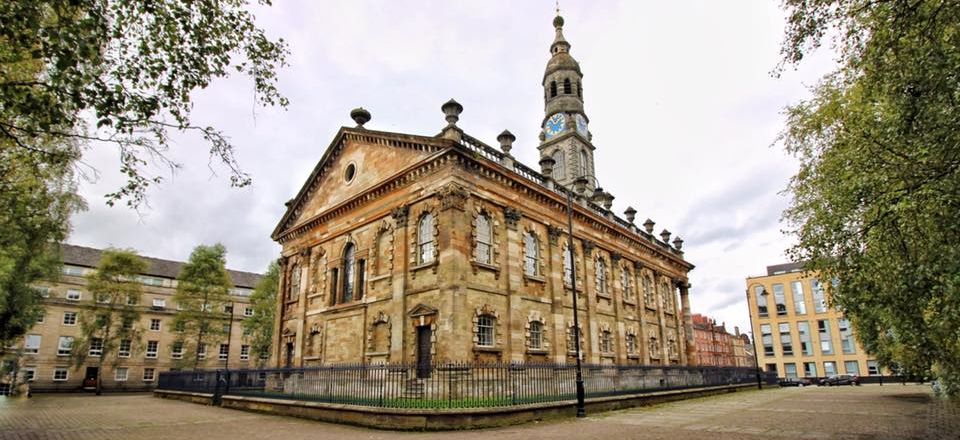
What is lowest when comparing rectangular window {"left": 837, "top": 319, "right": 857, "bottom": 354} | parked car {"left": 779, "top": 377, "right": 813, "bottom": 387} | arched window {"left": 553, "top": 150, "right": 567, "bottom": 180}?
parked car {"left": 779, "top": 377, "right": 813, "bottom": 387}

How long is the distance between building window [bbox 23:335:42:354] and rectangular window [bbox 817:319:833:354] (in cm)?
8181

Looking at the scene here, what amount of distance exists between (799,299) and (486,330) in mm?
59268

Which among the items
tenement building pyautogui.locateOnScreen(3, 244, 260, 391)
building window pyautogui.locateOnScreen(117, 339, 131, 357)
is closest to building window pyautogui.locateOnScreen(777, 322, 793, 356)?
tenement building pyautogui.locateOnScreen(3, 244, 260, 391)

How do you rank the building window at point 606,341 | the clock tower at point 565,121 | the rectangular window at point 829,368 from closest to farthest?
1. the building window at point 606,341
2. the clock tower at point 565,121
3. the rectangular window at point 829,368

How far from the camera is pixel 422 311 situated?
1853cm

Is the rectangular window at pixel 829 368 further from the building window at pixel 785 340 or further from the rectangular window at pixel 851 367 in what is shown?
the building window at pixel 785 340

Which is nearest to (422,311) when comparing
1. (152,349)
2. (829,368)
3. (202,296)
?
(202,296)

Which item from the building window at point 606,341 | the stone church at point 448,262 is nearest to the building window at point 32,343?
the stone church at point 448,262

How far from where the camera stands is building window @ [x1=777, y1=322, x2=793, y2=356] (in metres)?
62.6

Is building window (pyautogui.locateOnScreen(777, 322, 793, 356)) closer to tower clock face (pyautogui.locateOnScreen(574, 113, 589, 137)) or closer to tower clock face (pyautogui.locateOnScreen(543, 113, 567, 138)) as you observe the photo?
tower clock face (pyautogui.locateOnScreen(574, 113, 589, 137))

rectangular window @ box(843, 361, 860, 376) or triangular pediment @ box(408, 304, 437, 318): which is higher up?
triangular pediment @ box(408, 304, 437, 318)

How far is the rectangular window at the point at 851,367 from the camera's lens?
57.4 metres

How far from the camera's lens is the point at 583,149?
125ft

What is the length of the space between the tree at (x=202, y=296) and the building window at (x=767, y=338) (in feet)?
206
